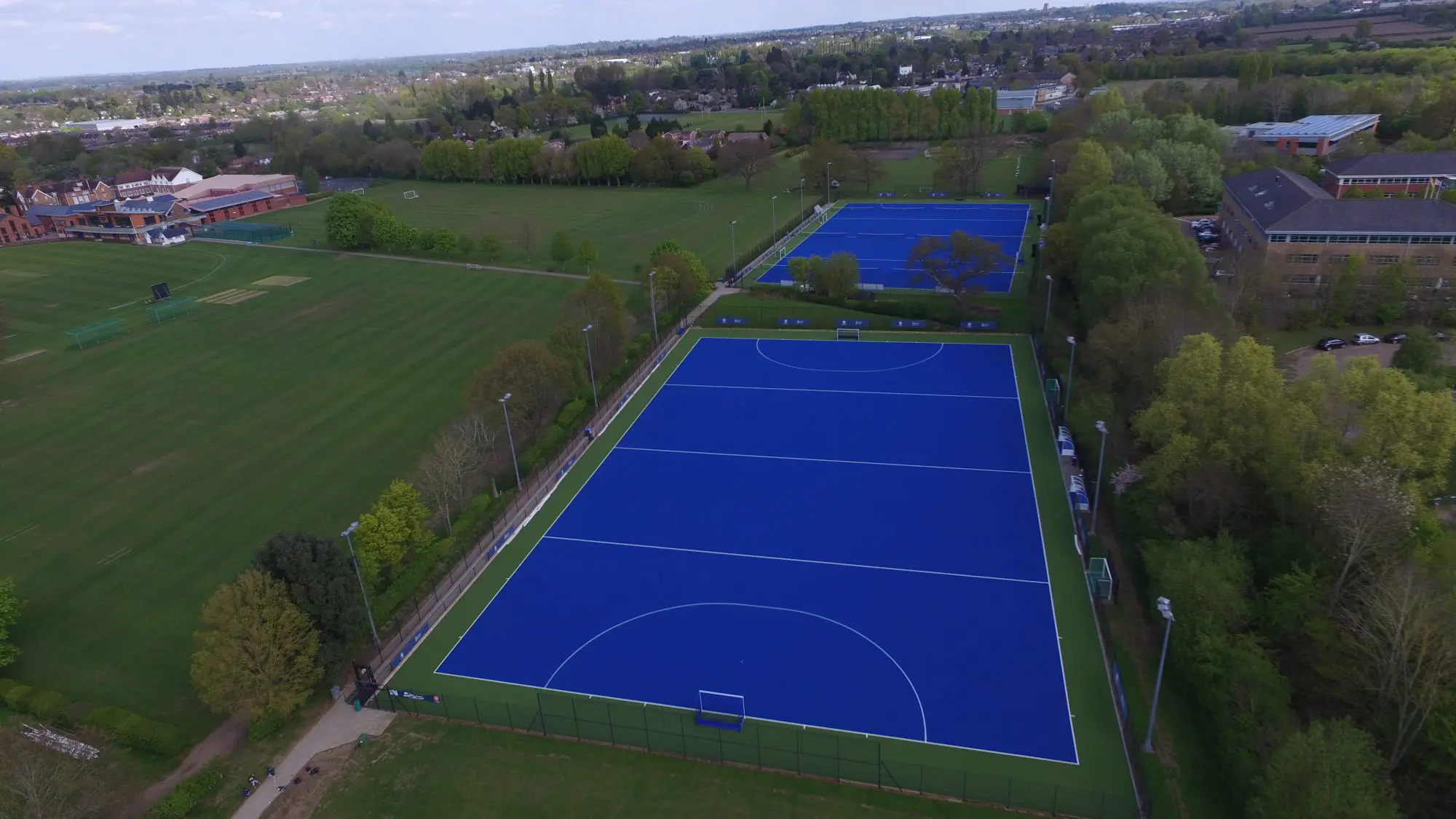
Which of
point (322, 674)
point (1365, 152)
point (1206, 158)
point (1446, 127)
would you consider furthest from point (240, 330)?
point (1446, 127)

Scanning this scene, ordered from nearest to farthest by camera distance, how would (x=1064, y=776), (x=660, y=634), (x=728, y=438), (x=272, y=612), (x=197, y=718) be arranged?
(x=1064, y=776) < (x=272, y=612) < (x=197, y=718) < (x=660, y=634) < (x=728, y=438)

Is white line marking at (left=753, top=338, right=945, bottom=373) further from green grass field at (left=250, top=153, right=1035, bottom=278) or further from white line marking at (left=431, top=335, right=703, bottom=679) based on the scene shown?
green grass field at (left=250, top=153, right=1035, bottom=278)

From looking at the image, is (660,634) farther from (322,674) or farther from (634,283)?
(634,283)

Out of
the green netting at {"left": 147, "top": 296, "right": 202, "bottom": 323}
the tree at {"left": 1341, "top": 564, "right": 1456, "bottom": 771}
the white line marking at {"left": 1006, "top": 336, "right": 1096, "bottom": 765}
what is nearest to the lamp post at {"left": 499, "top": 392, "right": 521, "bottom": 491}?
the white line marking at {"left": 1006, "top": 336, "right": 1096, "bottom": 765}

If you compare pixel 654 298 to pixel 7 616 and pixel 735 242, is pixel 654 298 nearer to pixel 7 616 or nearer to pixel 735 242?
pixel 735 242

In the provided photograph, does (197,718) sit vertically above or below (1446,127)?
below

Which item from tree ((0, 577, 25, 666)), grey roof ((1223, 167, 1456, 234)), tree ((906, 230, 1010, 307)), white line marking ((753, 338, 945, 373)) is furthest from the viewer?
tree ((906, 230, 1010, 307))

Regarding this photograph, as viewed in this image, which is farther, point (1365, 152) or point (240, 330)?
point (1365, 152)
